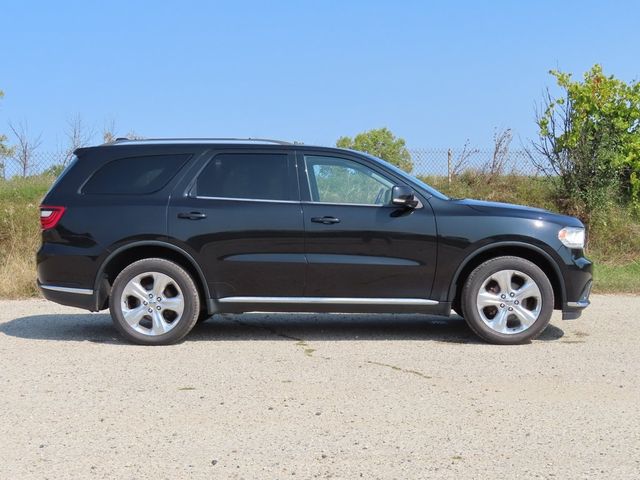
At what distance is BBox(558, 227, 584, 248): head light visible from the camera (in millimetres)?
7660

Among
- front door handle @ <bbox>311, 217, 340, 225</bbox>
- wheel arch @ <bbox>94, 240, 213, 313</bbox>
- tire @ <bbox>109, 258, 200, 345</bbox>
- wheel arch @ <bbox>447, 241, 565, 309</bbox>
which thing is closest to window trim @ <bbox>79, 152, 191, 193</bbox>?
wheel arch @ <bbox>94, 240, 213, 313</bbox>

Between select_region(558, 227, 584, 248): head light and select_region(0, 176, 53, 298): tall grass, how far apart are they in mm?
7151

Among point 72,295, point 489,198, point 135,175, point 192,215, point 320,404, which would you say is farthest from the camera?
point 489,198

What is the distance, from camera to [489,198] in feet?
63.2

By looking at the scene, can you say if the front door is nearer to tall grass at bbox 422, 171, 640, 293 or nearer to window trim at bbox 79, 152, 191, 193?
window trim at bbox 79, 152, 191, 193

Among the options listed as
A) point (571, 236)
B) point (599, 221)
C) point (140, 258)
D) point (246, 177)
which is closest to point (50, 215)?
point (140, 258)

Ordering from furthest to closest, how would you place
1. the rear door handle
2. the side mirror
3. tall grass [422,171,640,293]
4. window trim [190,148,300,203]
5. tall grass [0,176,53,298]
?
tall grass [422,171,640,293]
tall grass [0,176,53,298]
window trim [190,148,300,203]
the rear door handle
the side mirror

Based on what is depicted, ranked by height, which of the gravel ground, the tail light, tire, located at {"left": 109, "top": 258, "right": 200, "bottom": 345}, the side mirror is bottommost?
the gravel ground

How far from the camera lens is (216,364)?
677cm

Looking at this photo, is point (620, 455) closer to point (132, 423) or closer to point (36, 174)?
point (132, 423)

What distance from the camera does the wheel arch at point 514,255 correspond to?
299 inches

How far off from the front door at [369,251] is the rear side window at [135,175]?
53.6 inches

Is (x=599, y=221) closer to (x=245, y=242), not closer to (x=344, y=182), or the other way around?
(x=344, y=182)

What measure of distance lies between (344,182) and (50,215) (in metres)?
2.77
